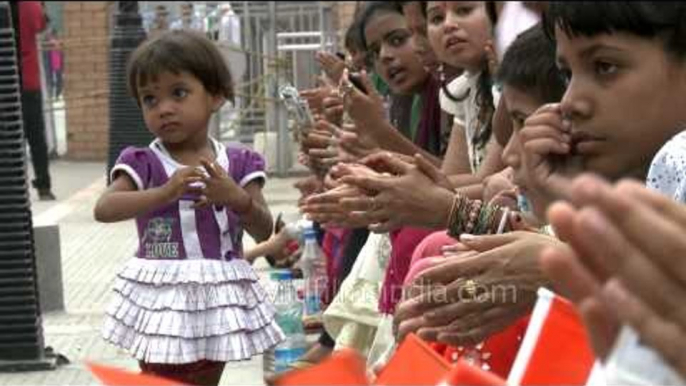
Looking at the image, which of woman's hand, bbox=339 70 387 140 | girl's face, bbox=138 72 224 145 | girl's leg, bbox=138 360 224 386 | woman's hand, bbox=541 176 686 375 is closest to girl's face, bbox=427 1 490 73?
woman's hand, bbox=339 70 387 140

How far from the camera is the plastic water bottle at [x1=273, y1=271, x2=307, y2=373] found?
19.1ft

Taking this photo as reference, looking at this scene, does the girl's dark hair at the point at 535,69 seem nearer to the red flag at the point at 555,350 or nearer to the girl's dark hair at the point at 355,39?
the red flag at the point at 555,350

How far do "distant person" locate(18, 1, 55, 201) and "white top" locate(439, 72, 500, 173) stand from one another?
812cm

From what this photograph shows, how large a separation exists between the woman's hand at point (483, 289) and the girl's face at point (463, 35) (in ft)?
7.38

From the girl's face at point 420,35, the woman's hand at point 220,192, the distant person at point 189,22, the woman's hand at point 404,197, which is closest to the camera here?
the woman's hand at point 404,197

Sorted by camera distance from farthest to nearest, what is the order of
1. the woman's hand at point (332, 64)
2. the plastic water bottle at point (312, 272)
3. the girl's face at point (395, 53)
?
the plastic water bottle at point (312, 272)
the woman's hand at point (332, 64)
the girl's face at point (395, 53)

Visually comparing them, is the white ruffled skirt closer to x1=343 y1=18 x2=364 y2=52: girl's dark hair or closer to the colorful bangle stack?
the colorful bangle stack

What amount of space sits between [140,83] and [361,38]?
2.03 meters

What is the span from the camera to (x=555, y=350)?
4.63 ft

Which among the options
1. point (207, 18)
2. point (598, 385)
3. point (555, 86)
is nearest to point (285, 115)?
point (207, 18)

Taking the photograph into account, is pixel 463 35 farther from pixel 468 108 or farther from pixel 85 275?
pixel 85 275

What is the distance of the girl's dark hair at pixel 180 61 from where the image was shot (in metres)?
4.63

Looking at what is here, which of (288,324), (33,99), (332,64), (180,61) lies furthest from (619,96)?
(33,99)

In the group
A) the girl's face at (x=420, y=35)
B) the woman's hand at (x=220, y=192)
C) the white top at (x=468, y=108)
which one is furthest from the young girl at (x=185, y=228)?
the girl's face at (x=420, y=35)
